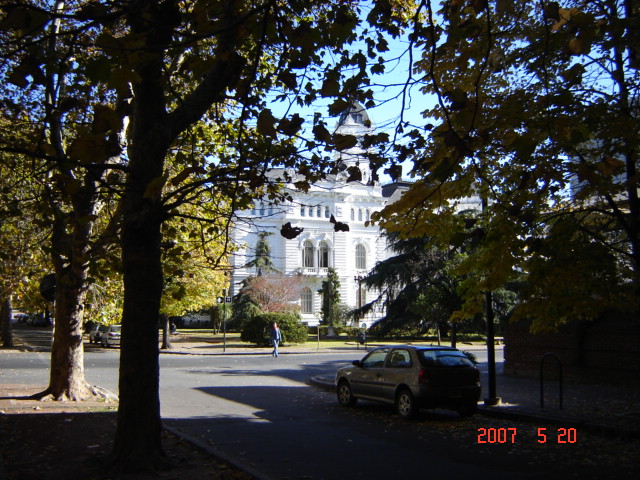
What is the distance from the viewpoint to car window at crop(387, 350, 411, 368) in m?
13.0

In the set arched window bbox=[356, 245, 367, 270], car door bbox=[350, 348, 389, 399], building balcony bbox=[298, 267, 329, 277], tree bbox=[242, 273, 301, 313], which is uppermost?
arched window bbox=[356, 245, 367, 270]

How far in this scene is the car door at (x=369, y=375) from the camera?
13.6 metres

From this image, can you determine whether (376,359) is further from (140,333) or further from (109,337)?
(109,337)

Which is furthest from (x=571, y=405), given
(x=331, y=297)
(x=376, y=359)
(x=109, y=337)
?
(x=331, y=297)

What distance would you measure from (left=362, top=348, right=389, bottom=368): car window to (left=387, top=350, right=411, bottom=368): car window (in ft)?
1.04

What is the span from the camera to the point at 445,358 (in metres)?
12.9

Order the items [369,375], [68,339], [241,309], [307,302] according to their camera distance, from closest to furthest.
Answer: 1. [68,339]
2. [369,375]
3. [241,309]
4. [307,302]

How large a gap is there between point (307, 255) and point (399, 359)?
54158 mm

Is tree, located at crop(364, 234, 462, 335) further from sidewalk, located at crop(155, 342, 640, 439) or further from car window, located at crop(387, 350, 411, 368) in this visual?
car window, located at crop(387, 350, 411, 368)

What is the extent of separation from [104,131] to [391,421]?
9.33 m

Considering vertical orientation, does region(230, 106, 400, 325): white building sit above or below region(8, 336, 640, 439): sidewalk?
above

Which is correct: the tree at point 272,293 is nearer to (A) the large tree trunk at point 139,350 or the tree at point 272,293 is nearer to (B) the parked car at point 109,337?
(B) the parked car at point 109,337

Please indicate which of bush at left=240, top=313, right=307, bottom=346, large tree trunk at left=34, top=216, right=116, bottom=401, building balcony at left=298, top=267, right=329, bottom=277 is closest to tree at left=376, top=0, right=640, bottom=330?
large tree trunk at left=34, top=216, right=116, bottom=401

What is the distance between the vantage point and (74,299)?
12945 mm
